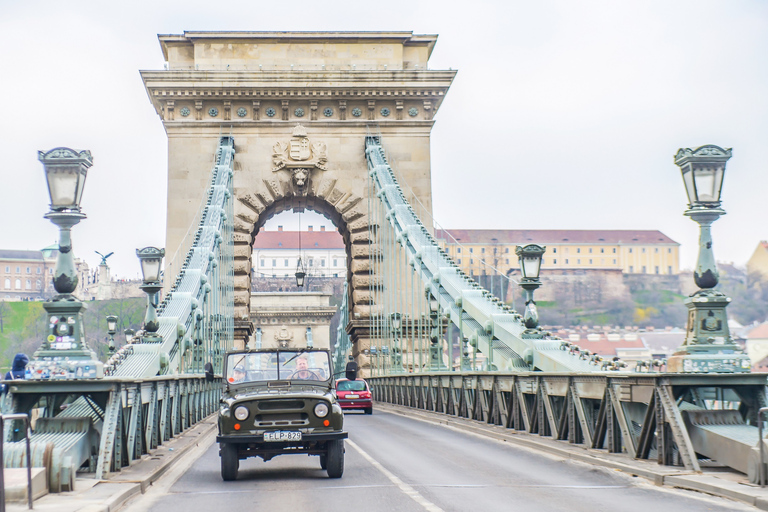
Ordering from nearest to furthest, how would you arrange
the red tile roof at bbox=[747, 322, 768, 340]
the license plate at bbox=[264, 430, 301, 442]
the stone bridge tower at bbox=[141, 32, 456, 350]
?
the license plate at bbox=[264, 430, 301, 442]
the red tile roof at bbox=[747, 322, 768, 340]
the stone bridge tower at bbox=[141, 32, 456, 350]

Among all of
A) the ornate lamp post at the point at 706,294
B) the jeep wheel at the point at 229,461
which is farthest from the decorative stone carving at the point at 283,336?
the ornate lamp post at the point at 706,294

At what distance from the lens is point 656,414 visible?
11141 mm

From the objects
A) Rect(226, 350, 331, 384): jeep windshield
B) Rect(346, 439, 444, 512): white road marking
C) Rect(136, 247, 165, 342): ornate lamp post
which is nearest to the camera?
Rect(346, 439, 444, 512): white road marking

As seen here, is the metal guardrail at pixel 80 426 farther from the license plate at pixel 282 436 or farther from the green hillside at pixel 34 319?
the green hillside at pixel 34 319

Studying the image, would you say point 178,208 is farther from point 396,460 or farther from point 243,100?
point 396,460

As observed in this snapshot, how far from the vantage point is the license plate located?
1120 centimetres

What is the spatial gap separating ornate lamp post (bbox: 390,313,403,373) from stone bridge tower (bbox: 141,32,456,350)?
8.18 feet

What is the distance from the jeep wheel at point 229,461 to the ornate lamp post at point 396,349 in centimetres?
2015

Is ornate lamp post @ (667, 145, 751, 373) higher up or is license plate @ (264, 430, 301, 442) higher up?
ornate lamp post @ (667, 145, 751, 373)

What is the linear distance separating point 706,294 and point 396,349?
79.6 feet

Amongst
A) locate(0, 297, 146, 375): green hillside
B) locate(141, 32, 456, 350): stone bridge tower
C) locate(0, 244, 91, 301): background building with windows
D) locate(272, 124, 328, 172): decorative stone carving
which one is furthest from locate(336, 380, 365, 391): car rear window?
locate(0, 244, 91, 301): background building with windows

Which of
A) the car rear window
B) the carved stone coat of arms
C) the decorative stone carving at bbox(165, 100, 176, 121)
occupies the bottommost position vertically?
the car rear window

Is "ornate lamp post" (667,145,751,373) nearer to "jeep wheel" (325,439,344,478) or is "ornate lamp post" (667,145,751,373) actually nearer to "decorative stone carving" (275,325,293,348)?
"jeep wheel" (325,439,344,478)

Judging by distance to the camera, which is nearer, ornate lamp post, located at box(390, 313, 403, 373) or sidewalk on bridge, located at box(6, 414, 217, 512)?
sidewalk on bridge, located at box(6, 414, 217, 512)
